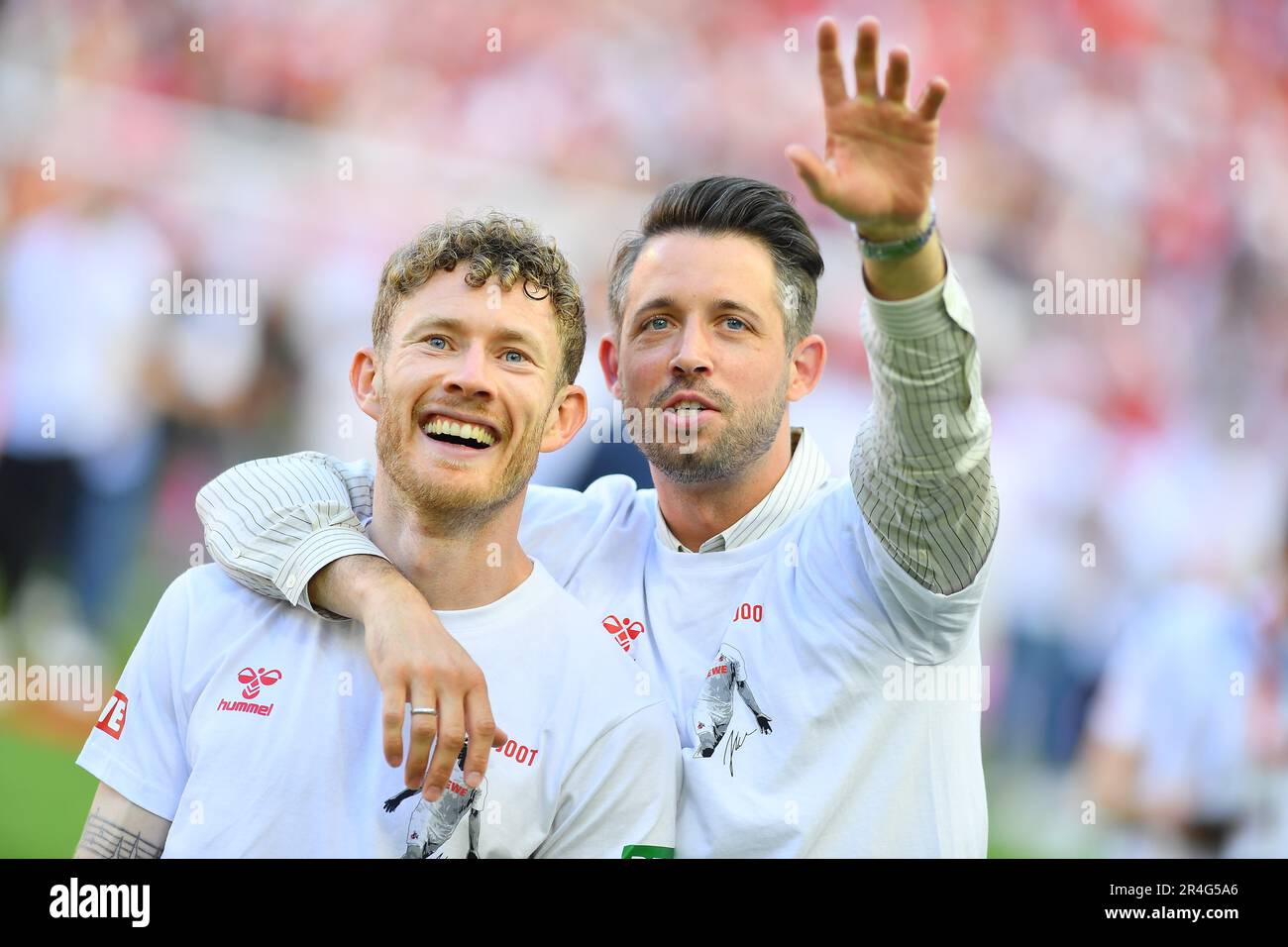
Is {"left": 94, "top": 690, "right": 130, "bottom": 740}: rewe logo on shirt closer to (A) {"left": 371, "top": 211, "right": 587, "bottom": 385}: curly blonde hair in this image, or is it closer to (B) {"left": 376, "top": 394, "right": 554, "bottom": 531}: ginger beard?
(B) {"left": 376, "top": 394, "right": 554, "bottom": 531}: ginger beard

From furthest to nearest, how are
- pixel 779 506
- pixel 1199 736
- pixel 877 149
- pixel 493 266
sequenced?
pixel 1199 736 → pixel 779 506 → pixel 493 266 → pixel 877 149

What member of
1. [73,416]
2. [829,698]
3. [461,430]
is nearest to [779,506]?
[829,698]

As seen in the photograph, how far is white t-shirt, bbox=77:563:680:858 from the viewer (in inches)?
92.5

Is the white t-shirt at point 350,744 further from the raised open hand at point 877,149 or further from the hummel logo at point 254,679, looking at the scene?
the raised open hand at point 877,149

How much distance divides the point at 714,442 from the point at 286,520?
948 millimetres

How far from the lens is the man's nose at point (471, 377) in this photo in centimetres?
246

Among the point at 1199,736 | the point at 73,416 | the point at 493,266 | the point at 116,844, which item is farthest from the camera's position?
the point at 73,416

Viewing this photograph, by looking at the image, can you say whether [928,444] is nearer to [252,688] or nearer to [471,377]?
[471,377]

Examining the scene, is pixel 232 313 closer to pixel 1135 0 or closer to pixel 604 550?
pixel 604 550

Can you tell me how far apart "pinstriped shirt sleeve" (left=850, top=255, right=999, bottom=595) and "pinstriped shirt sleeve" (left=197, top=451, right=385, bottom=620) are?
99 cm

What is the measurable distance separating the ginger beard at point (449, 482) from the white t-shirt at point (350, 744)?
0.61ft

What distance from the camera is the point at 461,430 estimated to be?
2484 mm

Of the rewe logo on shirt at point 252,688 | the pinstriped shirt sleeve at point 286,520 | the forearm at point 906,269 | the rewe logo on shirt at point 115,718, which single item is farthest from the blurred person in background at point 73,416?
the forearm at point 906,269

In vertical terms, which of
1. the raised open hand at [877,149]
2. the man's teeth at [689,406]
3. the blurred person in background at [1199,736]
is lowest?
the blurred person in background at [1199,736]
